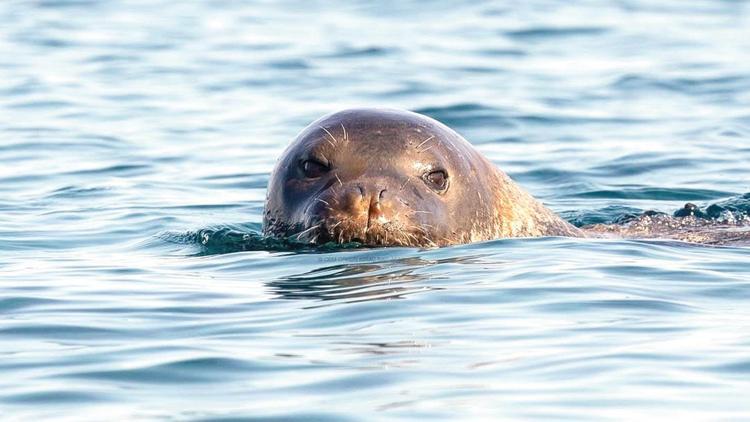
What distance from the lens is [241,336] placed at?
7547 mm

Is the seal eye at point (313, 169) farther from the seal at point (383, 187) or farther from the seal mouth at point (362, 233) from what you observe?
the seal mouth at point (362, 233)

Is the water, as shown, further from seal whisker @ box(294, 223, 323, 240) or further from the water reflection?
seal whisker @ box(294, 223, 323, 240)

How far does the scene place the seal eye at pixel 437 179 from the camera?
9.83m

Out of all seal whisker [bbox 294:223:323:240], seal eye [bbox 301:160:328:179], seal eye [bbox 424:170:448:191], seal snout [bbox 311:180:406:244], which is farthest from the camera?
seal eye [bbox 424:170:448:191]

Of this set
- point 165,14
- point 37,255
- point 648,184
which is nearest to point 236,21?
point 165,14

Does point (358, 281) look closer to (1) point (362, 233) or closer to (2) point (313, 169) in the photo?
(1) point (362, 233)

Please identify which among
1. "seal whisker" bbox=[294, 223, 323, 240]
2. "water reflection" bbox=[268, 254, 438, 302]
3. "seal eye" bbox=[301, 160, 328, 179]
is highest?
"seal eye" bbox=[301, 160, 328, 179]

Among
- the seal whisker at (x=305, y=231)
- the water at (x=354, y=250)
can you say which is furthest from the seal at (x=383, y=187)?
the water at (x=354, y=250)

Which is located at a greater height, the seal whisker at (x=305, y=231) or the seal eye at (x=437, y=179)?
the seal eye at (x=437, y=179)

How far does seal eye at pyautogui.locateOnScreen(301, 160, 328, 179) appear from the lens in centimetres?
967

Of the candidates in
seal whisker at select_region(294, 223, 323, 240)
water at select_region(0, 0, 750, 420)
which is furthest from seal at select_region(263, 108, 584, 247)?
water at select_region(0, 0, 750, 420)

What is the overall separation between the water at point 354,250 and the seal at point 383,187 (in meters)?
0.19

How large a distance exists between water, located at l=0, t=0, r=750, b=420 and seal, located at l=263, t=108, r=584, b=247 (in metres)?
0.19

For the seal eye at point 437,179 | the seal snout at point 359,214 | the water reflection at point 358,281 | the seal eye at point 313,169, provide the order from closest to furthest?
the water reflection at point 358,281 < the seal snout at point 359,214 < the seal eye at point 313,169 < the seal eye at point 437,179
